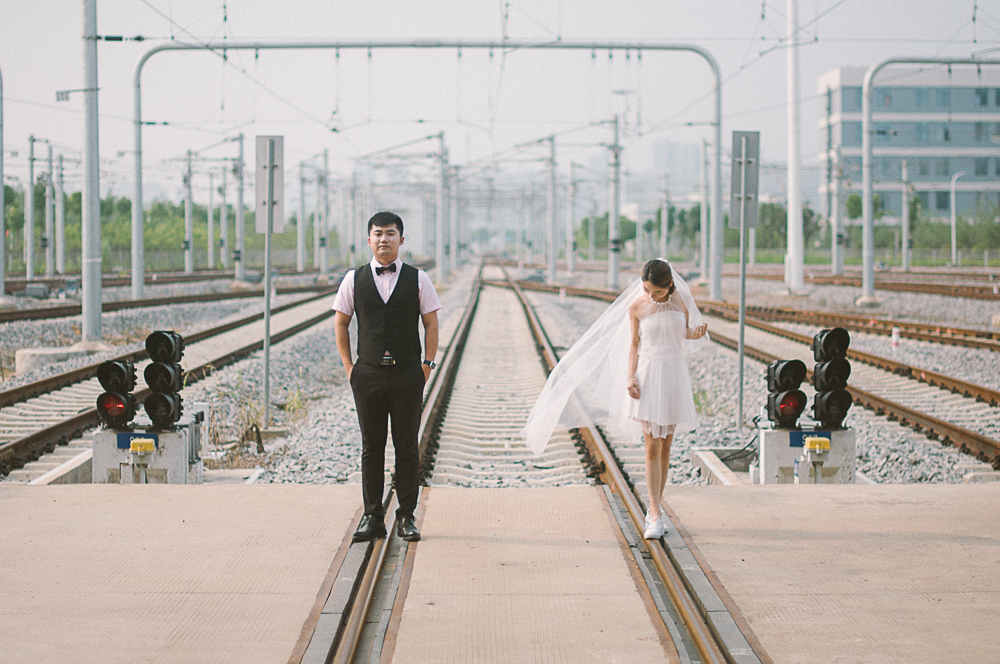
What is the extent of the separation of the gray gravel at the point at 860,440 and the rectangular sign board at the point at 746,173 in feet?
7.69

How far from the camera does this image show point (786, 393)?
302 inches

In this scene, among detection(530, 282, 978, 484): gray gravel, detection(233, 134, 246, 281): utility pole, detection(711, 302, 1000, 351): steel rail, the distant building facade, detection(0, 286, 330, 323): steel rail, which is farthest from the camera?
the distant building facade

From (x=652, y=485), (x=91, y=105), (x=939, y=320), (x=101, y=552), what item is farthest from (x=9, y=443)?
(x=939, y=320)

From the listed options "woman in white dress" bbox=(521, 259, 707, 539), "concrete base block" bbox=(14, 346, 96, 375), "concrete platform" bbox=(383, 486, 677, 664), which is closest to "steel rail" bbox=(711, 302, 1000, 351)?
"woman in white dress" bbox=(521, 259, 707, 539)

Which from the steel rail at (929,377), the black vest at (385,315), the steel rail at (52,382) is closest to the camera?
the black vest at (385,315)

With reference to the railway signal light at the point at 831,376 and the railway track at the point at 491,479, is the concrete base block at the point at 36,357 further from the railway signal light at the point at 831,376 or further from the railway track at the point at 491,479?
the railway signal light at the point at 831,376

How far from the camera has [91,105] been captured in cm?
1656

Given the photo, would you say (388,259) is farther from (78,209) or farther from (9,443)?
(78,209)

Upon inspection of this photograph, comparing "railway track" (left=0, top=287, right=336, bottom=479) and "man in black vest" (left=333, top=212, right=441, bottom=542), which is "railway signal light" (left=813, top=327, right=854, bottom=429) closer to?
"man in black vest" (left=333, top=212, right=441, bottom=542)

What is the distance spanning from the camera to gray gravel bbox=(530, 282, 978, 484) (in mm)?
9125

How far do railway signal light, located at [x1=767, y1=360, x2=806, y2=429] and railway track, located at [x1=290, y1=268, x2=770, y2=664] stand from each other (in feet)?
4.25

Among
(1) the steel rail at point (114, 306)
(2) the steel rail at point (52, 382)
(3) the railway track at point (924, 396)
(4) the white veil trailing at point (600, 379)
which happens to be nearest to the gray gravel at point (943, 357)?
(3) the railway track at point (924, 396)

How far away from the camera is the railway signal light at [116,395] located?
24.0 feet

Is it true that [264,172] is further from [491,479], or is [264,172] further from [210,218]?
[210,218]
